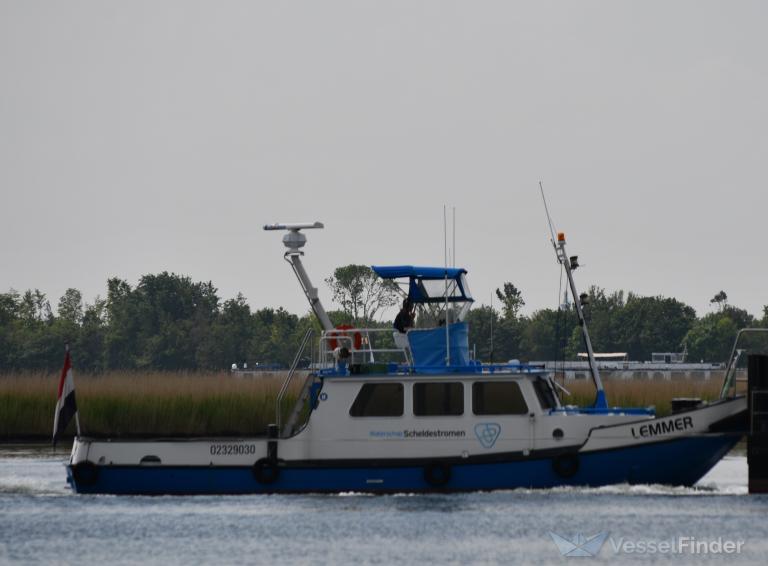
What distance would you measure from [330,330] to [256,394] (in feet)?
50.2

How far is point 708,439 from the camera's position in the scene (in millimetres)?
27875

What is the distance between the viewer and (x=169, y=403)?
1682 inches

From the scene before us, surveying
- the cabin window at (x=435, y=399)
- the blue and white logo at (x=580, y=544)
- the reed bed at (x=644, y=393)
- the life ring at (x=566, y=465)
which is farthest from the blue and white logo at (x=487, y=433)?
the reed bed at (x=644, y=393)

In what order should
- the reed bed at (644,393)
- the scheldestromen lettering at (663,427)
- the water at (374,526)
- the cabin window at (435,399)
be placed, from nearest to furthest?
the water at (374,526) → the scheldestromen lettering at (663,427) → the cabin window at (435,399) → the reed bed at (644,393)

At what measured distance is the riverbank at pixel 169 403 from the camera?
42125 millimetres

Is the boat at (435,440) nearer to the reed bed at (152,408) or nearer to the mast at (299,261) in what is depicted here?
the mast at (299,261)

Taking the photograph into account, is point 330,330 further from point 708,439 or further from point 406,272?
point 708,439

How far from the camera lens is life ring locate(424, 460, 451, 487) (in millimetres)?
27828

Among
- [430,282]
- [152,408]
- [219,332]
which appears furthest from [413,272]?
[219,332]

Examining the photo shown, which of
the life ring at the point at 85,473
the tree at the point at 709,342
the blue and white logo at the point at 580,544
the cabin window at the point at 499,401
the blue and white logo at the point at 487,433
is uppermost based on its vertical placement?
the tree at the point at 709,342

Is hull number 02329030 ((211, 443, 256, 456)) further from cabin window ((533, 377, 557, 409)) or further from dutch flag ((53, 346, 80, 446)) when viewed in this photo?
cabin window ((533, 377, 557, 409))

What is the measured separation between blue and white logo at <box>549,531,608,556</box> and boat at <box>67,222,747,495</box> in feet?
9.30

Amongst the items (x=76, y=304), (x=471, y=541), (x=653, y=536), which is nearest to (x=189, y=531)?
(x=471, y=541)

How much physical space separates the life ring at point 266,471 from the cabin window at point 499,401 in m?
3.52
